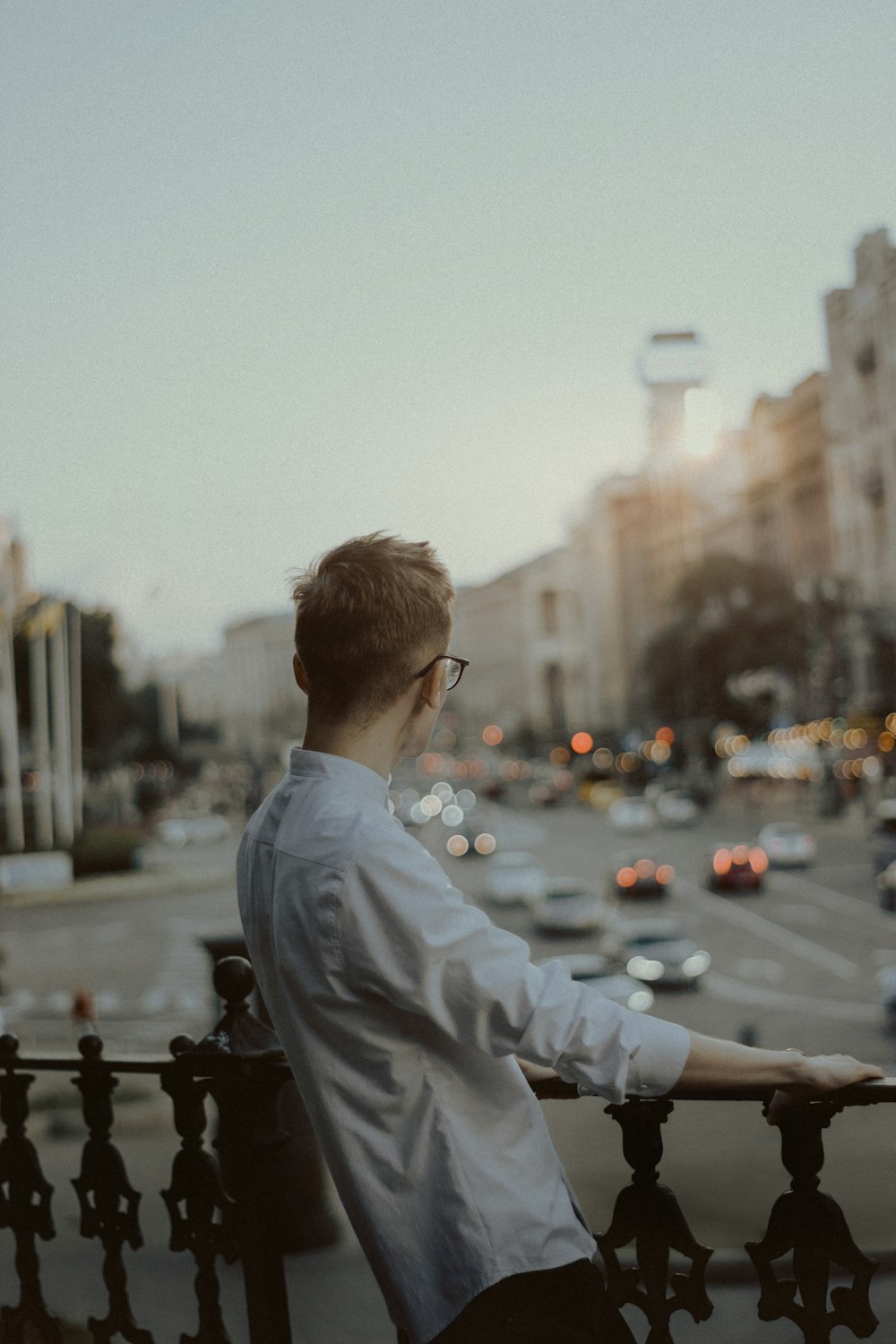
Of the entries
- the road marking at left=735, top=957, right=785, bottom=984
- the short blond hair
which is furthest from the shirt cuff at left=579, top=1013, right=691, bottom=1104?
the road marking at left=735, top=957, right=785, bottom=984

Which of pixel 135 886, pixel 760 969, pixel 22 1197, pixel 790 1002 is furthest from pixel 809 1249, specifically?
pixel 135 886

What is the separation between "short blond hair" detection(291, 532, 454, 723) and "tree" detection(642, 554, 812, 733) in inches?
2240

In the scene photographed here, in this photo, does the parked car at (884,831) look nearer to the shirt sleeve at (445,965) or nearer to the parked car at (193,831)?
the parked car at (193,831)

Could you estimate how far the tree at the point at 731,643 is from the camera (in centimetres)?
5931

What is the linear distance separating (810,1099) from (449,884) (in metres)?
0.71

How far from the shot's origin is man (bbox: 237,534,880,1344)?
1.68 meters

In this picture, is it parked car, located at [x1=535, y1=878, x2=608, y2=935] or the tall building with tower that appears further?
the tall building with tower

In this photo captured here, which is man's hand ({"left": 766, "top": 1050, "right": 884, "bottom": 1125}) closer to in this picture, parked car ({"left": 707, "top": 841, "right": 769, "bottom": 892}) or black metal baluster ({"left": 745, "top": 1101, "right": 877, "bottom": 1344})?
black metal baluster ({"left": 745, "top": 1101, "right": 877, "bottom": 1344})

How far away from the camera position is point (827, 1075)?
1.95 metres

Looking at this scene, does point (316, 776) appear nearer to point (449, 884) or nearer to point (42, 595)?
point (449, 884)

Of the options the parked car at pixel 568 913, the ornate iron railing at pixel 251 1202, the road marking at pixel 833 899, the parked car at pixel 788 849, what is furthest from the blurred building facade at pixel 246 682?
the ornate iron railing at pixel 251 1202

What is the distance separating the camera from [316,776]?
183 centimetres

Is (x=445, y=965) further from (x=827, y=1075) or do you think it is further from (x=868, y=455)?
(x=868, y=455)

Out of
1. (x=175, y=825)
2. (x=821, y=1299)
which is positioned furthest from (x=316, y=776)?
(x=175, y=825)
